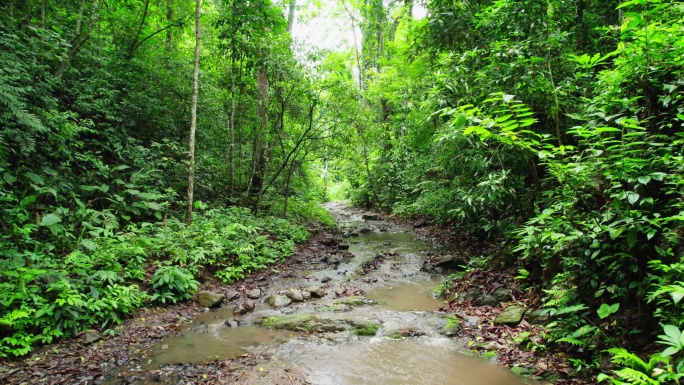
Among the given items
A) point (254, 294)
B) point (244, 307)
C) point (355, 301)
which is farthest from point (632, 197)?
point (254, 294)

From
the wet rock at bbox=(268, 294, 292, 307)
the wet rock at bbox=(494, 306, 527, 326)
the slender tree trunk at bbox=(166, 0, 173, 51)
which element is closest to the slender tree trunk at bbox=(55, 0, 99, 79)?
the slender tree trunk at bbox=(166, 0, 173, 51)

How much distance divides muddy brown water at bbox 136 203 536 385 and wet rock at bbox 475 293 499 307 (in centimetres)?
80

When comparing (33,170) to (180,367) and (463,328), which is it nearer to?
(180,367)

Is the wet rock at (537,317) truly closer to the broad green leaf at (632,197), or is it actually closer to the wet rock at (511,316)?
the wet rock at (511,316)

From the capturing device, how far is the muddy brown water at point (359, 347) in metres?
4.26

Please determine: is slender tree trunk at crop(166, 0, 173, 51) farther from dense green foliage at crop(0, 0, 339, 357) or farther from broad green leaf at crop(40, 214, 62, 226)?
broad green leaf at crop(40, 214, 62, 226)

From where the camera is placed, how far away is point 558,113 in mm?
6191

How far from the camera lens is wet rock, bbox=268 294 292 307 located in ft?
22.3

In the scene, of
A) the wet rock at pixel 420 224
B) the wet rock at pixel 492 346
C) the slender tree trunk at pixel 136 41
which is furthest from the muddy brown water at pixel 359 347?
the slender tree trunk at pixel 136 41

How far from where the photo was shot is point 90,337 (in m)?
4.88

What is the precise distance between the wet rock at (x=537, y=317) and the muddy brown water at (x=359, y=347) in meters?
1.12

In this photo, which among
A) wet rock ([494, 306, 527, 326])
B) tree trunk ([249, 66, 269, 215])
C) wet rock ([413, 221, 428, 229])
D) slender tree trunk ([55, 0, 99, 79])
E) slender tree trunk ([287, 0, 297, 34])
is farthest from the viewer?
slender tree trunk ([287, 0, 297, 34])

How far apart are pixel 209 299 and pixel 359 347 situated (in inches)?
133

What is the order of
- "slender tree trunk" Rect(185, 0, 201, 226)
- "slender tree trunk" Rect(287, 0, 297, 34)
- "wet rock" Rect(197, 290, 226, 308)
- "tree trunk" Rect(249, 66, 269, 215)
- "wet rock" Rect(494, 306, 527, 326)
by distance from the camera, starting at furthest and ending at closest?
"slender tree trunk" Rect(287, 0, 297, 34)
"tree trunk" Rect(249, 66, 269, 215)
"slender tree trunk" Rect(185, 0, 201, 226)
"wet rock" Rect(197, 290, 226, 308)
"wet rock" Rect(494, 306, 527, 326)
